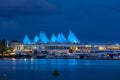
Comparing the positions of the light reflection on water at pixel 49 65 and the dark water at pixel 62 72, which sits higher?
the light reflection on water at pixel 49 65

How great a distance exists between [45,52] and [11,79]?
361ft

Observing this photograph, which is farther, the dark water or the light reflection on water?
the light reflection on water

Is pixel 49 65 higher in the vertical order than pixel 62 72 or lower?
higher

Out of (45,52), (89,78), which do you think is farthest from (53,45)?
(89,78)

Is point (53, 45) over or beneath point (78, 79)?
over

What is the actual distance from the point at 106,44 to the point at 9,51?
31.7 meters

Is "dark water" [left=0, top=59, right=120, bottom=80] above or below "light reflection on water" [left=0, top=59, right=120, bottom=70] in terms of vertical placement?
below

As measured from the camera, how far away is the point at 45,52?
16050 cm

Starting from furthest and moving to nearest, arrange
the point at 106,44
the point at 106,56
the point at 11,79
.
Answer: the point at 106,44, the point at 106,56, the point at 11,79

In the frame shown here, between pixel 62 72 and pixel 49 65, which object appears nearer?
pixel 62 72

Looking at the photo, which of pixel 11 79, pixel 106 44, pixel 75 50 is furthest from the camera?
pixel 106 44

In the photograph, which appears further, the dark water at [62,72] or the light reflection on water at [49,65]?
the light reflection on water at [49,65]

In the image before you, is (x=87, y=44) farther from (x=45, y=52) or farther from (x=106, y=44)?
(x=45, y=52)

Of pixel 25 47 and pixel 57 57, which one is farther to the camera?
pixel 25 47
